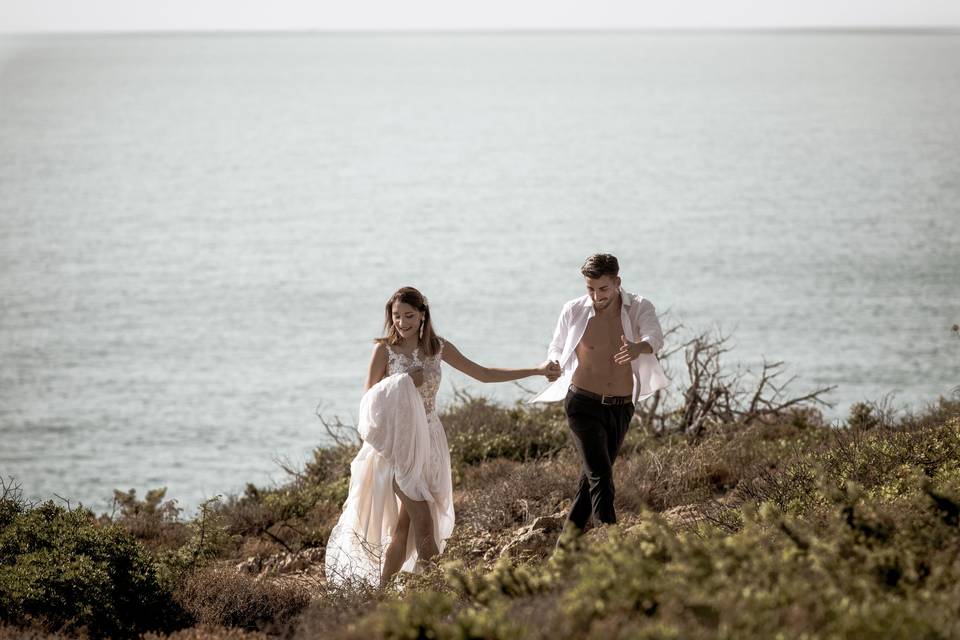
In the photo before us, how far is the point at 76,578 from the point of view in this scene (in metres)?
6.89

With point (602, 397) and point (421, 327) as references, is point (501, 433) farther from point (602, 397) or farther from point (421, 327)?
point (421, 327)

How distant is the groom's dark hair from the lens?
24.9 ft

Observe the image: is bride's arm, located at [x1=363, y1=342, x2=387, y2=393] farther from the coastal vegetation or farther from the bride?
the coastal vegetation

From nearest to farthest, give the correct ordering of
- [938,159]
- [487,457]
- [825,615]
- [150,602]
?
1. [825,615]
2. [150,602]
3. [487,457]
4. [938,159]

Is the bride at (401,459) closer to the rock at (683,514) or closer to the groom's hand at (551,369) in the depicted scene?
the groom's hand at (551,369)

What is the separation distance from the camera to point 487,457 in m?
12.3

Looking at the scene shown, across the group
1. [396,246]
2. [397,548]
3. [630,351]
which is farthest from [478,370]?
[396,246]

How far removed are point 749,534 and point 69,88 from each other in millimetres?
A: 205675

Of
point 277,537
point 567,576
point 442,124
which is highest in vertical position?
point 442,124

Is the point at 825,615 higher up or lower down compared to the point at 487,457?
higher up

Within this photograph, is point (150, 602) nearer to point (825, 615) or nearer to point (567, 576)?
point (567, 576)

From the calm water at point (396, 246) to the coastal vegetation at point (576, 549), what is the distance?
2849mm

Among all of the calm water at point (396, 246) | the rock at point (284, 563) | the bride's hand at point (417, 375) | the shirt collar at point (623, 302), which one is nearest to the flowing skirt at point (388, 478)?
the bride's hand at point (417, 375)

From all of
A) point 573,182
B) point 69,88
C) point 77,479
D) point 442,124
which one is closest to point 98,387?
point 77,479
